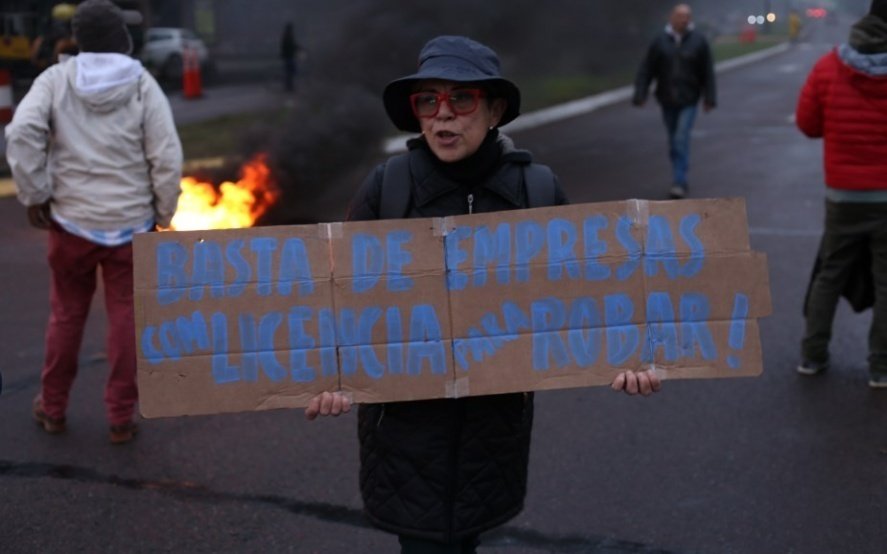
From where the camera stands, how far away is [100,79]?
4691 millimetres

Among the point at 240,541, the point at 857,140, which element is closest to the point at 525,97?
the point at 857,140

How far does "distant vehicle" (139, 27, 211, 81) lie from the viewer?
94.7 ft

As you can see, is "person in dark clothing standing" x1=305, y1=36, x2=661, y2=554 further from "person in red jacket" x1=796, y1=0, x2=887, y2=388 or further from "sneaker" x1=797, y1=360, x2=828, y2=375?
"sneaker" x1=797, y1=360, x2=828, y2=375

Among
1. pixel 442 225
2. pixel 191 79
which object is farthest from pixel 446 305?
pixel 191 79

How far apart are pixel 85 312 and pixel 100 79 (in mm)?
997

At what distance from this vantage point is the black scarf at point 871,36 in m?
5.13

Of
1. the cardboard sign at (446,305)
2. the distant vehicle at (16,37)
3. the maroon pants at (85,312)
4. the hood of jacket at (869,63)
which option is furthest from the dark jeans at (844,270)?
the distant vehicle at (16,37)

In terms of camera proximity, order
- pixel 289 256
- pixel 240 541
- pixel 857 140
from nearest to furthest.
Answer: pixel 289 256 < pixel 240 541 < pixel 857 140

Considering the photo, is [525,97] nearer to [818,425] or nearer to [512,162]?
[818,425]

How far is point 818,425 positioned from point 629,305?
2.68m

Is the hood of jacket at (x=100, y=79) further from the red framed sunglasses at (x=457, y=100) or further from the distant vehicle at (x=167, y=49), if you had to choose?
the distant vehicle at (x=167, y=49)

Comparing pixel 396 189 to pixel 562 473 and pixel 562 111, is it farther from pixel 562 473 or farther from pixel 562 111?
pixel 562 111

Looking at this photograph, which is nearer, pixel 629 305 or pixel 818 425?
pixel 629 305

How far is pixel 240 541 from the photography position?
3969 millimetres
